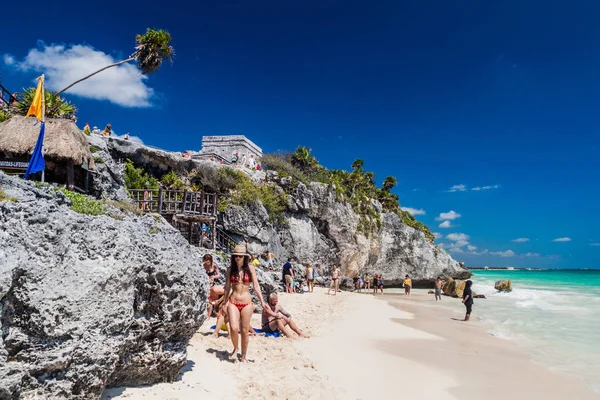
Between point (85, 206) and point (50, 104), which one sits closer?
point (85, 206)

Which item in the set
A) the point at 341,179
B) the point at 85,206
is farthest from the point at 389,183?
the point at 85,206

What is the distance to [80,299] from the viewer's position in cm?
303

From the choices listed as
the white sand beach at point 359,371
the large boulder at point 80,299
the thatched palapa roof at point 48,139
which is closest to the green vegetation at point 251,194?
the thatched palapa roof at point 48,139

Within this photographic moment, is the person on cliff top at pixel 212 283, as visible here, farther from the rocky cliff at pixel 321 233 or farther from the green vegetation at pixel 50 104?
the rocky cliff at pixel 321 233

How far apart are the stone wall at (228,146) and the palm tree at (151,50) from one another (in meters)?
14.8

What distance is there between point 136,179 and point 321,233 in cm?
1459

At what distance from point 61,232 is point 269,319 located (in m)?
4.83

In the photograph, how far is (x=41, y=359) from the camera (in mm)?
2867

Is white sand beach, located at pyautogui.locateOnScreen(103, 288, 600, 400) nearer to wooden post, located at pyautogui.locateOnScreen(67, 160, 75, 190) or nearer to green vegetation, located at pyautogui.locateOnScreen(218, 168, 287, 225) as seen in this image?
wooden post, located at pyautogui.locateOnScreen(67, 160, 75, 190)

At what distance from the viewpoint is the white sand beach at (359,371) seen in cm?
439

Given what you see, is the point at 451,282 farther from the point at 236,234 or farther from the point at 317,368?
the point at 317,368

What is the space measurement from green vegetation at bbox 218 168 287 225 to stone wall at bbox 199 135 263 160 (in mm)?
7328

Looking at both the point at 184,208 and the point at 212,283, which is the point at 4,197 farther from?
the point at 184,208

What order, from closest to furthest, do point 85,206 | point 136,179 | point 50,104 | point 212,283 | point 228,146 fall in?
1. point 85,206
2. point 212,283
3. point 50,104
4. point 136,179
5. point 228,146
